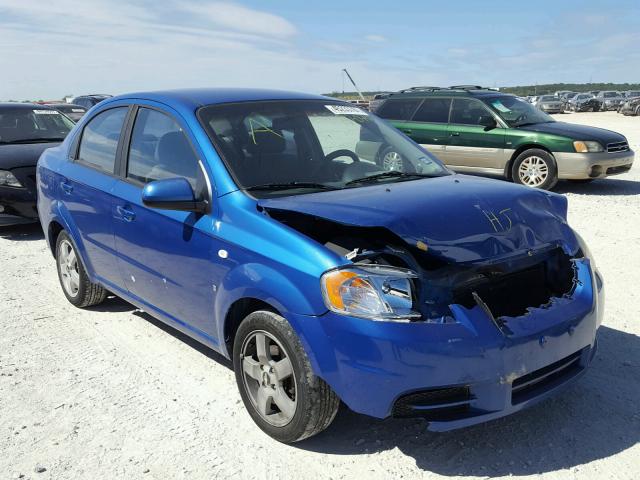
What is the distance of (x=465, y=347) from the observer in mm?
2611

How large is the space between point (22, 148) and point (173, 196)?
6.27m

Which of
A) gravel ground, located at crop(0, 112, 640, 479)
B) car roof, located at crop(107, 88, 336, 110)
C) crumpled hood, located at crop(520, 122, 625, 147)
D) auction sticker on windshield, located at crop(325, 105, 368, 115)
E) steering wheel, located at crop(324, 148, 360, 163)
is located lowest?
gravel ground, located at crop(0, 112, 640, 479)

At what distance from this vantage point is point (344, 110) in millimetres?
4473

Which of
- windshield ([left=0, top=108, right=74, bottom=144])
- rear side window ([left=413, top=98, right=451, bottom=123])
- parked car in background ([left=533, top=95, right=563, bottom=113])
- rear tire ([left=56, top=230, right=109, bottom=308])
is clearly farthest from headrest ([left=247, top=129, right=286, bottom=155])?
parked car in background ([left=533, top=95, right=563, bottom=113])

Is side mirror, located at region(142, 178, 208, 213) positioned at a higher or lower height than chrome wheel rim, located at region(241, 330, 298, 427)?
higher

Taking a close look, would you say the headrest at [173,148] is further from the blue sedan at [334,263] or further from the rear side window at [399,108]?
the rear side window at [399,108]

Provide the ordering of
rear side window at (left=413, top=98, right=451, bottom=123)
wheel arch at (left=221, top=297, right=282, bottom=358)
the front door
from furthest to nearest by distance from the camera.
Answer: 1. rear side window at (left=413, top=98, right=451, bottom=123)
2. the front door
3. wheel arch at (left=221, top=297, right=282, bottom=358)

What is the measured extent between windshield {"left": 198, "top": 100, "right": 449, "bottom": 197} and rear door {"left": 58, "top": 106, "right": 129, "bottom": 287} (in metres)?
1.06

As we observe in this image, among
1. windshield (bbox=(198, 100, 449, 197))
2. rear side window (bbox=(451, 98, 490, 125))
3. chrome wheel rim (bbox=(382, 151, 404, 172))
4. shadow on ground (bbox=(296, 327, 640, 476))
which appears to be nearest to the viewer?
shadow on ground (bbox=(296, 327, 640, 476))

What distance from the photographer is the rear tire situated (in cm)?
503

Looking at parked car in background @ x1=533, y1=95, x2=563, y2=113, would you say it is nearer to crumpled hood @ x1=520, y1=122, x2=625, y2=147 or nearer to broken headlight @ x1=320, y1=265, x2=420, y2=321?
crumpled hood @ x1=520, y1=122, x2=625, y2=147

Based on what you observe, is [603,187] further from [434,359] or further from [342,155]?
[434,359]

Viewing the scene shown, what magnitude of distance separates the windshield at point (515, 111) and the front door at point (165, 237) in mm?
8454

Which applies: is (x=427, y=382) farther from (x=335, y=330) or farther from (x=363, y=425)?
(x=363, y=425)
